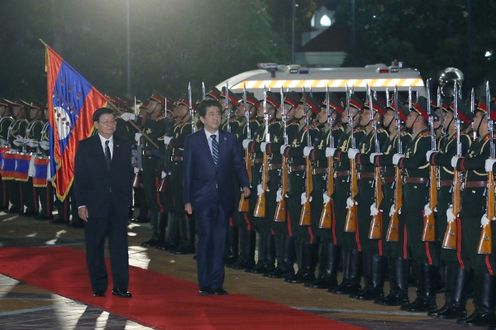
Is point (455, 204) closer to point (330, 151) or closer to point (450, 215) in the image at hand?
point (450, 215)

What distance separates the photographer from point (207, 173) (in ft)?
52.2

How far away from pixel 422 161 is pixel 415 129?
0.35 m

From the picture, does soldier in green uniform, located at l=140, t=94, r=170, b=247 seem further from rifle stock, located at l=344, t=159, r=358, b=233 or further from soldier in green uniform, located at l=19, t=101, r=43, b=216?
rifle stock, located at l=344, t=159, r=358, b=233

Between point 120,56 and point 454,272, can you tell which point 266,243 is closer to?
point 454,272

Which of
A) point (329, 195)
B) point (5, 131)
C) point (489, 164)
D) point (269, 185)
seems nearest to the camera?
point (489, 164)

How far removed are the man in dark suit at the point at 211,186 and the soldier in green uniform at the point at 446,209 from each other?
2012mm

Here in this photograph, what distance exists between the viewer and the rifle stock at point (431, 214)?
14703 millimetres

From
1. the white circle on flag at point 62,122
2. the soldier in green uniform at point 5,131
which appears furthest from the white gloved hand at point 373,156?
the soldier in green uniform at point 5,131

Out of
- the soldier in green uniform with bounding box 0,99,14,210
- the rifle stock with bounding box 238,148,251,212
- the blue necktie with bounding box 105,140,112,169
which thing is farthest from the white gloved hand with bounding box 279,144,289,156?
the soldier in green uniform with bounding box 0,99,14,210

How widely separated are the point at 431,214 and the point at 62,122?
6.43m

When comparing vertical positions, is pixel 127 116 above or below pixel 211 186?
above

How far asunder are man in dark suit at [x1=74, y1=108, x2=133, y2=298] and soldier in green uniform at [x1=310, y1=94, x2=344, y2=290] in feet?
6.49

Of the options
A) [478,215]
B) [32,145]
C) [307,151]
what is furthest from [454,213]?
[32,145]

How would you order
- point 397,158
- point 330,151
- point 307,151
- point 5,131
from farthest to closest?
1. point 5,131
2. point 307,151
3. point 330,151
4. point 397,158
